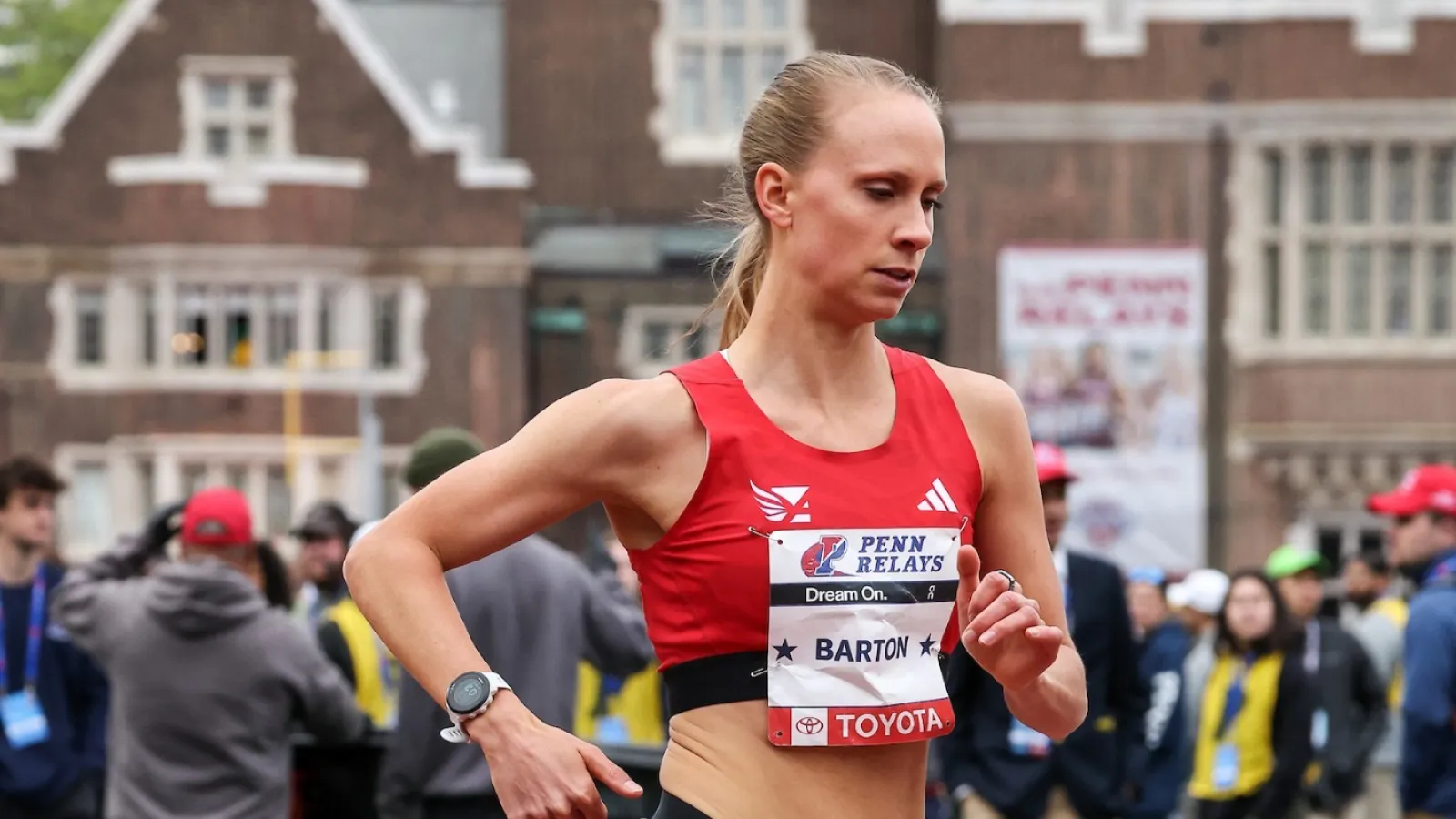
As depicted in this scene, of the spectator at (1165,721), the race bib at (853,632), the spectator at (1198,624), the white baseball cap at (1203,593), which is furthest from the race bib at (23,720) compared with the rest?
the white baseball cap at (1203,593)

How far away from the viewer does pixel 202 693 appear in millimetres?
6199

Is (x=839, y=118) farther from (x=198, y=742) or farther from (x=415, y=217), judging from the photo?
(x=415, y=217)

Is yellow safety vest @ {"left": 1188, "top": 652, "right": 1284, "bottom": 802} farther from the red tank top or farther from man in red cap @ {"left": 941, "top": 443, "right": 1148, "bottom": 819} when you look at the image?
the red tank top

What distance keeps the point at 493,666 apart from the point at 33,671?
1.98 m

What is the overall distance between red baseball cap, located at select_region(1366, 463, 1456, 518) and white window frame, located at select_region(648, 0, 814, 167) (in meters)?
18.6

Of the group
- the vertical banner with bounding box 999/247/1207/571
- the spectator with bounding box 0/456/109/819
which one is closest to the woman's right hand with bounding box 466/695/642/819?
the spectator with bounding box 0/456/109/819

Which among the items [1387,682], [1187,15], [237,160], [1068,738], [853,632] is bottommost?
[1387,682]

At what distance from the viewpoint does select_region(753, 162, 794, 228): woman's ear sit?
2830mm

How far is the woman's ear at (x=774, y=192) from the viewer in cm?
283

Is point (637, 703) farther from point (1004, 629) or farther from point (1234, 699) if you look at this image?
point (1004, 629)

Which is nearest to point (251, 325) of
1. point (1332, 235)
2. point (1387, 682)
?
point (1332, 235)

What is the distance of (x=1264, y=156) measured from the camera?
80.2 feet

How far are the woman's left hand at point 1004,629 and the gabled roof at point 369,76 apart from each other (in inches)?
892

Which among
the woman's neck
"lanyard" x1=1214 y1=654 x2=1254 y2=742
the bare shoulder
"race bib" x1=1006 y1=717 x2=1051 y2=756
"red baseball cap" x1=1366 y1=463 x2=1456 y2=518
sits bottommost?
"lanyard" x1=1214 y1=654 x2=1254 y2=742
